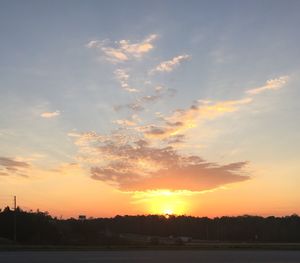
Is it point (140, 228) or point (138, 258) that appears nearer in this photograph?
point (138, 258)

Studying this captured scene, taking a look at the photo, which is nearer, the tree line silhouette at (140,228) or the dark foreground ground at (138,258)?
the dark foreground ground at (138,258)

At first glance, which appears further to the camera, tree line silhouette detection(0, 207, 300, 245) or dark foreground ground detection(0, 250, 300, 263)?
tree line silhouette detection(0, 207, 300, 245)

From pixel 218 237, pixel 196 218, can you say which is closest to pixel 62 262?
pixel 218 237

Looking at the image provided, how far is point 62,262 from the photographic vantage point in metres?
34.0

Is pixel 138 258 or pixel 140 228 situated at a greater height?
pixel 140 228

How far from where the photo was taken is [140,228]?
6565 inches

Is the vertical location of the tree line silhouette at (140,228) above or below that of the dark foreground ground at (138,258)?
above

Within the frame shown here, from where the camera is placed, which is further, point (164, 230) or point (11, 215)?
point (164, 230)

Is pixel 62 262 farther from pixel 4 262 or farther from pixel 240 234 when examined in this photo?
pixel 240 234

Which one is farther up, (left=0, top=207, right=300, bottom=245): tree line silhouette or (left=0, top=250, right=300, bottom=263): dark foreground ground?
(left=0, top=207, right=300, bottom=245): tree line silhouette

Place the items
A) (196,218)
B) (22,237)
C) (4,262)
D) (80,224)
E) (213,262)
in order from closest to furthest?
(4,262), (213,262), (22,237), (80,224), (196,218)

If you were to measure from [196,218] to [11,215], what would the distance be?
92.6 metres

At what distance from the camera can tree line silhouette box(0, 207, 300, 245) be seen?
86.9 meters

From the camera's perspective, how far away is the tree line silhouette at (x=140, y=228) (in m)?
86.9
